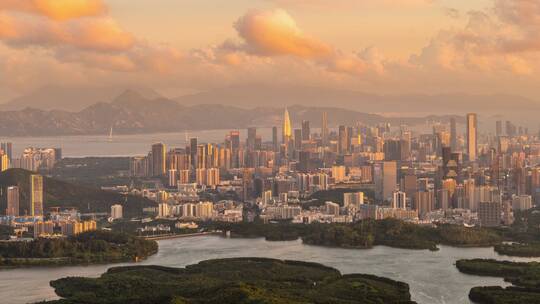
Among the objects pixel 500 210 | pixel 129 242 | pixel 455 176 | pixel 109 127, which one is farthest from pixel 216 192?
pixel 109 127

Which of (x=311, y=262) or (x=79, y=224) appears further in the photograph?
(x=79, y=224)

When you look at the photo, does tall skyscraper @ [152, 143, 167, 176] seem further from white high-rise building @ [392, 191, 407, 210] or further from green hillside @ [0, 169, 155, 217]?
white high-rise building @ [392, 191, 407, 210]

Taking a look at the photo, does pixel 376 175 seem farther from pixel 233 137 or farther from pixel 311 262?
pixel 311 262

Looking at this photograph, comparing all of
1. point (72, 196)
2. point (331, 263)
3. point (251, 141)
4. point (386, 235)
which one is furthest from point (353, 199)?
point (251, 141)

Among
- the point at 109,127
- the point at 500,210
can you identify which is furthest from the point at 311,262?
the point at 109,127

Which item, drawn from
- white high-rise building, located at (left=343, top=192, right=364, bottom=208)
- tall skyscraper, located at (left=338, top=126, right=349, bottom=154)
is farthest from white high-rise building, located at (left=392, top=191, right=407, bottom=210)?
tall skyscraper, located at (left=338, top=126, right=349, bottom=154)

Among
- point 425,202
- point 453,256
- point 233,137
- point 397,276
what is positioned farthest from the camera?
point 233,137

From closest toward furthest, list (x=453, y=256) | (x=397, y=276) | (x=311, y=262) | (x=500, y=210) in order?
1. (x=397, y=276)
2. (x=311, y=262)
3. (x=453, y=256)
4. (x=500, y=210)
